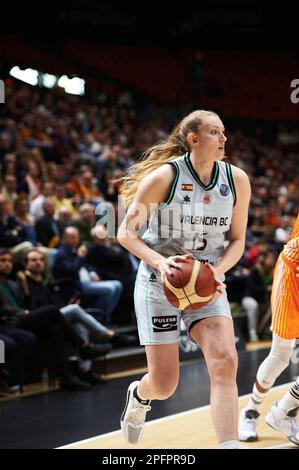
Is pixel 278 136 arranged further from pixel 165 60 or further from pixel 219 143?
pixel 219 143

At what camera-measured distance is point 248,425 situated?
4.52m

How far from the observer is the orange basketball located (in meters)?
3.18

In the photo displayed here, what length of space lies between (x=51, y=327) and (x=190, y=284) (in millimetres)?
3632

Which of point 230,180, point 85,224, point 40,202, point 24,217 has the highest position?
point 230,180

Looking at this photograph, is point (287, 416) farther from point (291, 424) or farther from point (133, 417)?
point (133, 417)

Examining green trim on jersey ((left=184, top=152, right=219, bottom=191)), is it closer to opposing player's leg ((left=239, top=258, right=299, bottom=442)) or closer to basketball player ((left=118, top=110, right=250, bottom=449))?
basketball player ((left=118, top=110, right=250, bottom=449))

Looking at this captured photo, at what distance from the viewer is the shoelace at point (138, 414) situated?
404 cm

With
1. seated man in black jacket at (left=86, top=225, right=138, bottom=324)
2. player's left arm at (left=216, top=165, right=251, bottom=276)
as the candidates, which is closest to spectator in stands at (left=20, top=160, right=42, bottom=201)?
seated man in black jacket at (left=86, top=225, right=138, bottom=324)

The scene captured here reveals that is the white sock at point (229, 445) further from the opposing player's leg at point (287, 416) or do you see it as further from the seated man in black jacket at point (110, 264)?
the seated man in black jacket at point (110, 264)

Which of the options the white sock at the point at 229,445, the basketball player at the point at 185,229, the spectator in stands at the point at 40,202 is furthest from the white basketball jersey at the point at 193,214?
the spectator in stands at the point at 40,202

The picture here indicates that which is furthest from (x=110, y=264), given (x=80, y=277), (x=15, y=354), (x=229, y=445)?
(x=229, y=445)

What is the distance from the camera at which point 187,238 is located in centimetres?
361
